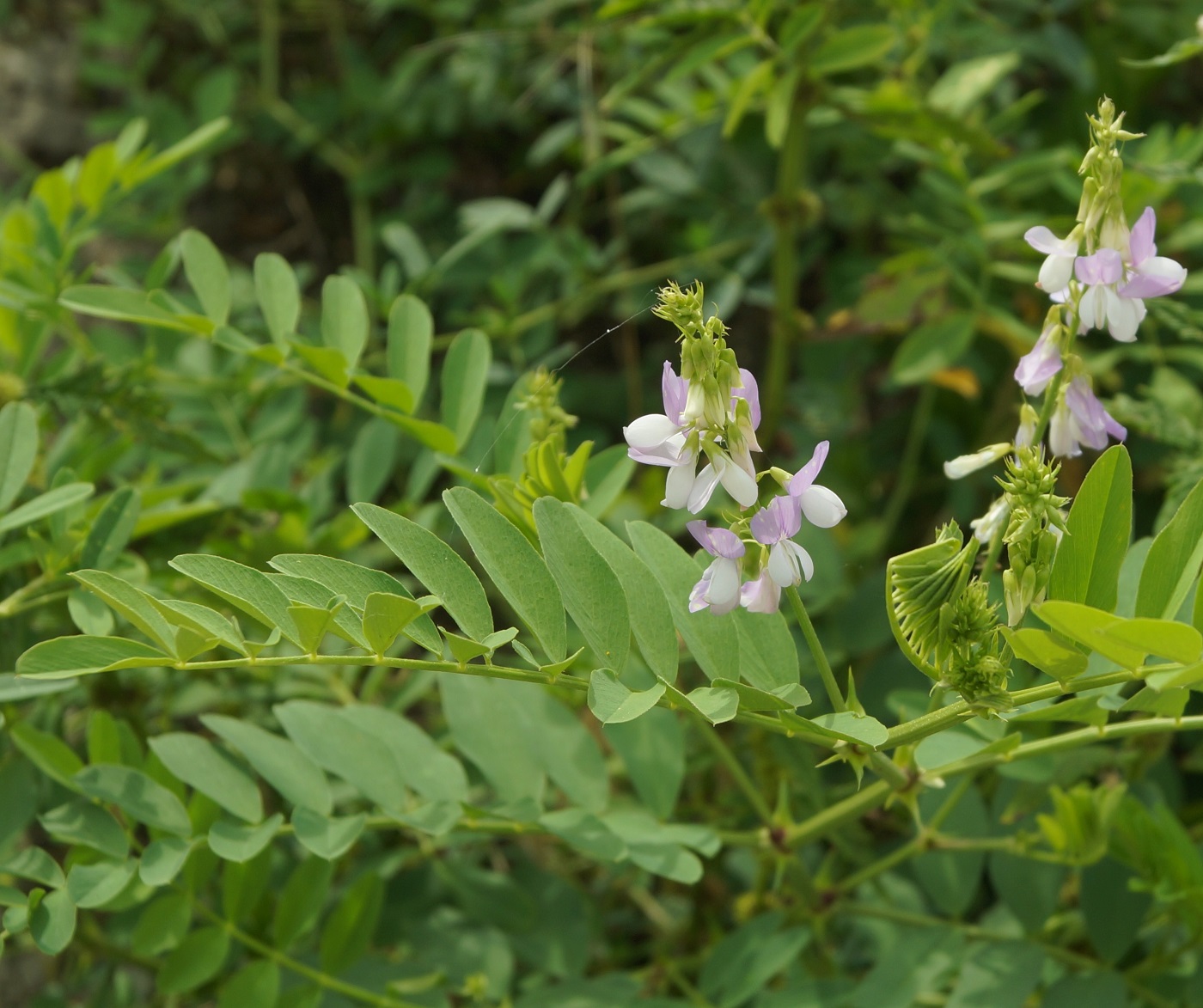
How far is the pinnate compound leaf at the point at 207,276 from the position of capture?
1081mm

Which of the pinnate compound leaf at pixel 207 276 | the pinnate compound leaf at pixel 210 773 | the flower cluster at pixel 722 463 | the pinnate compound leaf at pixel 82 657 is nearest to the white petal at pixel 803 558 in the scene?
the flower cluster at pixel 722 463

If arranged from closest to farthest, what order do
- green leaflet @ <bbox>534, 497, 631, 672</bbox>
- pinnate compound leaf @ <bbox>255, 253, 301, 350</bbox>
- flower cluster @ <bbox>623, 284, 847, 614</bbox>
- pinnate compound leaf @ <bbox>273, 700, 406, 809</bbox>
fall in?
1. flower cluster @ <bbox>623, 284, 847, 614</bbox>
2. green leaflet @ <bbox>534, 497, 631, 672</bbox>
3. pinnate compound leaf @ <bbox>273, 700, 406, 809</bbox>
4. pinnate compound leaf @ <bbox>255, 253, 301, 350</bbox>

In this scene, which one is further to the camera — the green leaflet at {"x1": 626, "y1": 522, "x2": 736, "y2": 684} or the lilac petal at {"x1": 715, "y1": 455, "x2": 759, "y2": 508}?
the green leaflet at {"x1": 626, "y1": 522, "x2": 736, "y2": 684}

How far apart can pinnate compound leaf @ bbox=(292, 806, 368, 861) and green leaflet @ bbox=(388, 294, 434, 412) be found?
14.4 inches

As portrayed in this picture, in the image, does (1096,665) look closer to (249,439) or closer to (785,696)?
(785,696)

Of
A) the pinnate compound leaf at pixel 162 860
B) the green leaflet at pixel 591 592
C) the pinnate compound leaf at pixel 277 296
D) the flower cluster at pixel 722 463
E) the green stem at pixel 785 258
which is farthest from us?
the green stem at pixel 785 258

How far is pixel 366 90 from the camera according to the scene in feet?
6.40

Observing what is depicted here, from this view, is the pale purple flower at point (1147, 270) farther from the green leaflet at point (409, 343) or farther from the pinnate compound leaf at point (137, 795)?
the pinnate compound leaf at point (137, 795)

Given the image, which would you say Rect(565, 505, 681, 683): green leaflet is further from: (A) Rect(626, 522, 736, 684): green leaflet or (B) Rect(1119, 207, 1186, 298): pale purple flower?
(B) Rect(1119, 207, 1186, 298): pale purple flower

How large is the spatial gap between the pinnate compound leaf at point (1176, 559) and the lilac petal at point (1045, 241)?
0.55ft

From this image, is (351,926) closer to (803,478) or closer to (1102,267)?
(803,478)

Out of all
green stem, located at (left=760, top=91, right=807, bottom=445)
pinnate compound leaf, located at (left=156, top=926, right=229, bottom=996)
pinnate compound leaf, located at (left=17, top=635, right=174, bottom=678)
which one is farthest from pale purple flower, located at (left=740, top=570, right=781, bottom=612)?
green stem, located at (left=760, top=91, right=807, bottom=445)

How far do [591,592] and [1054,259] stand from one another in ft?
1.14

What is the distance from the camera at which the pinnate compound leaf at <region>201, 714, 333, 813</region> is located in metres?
0.97
